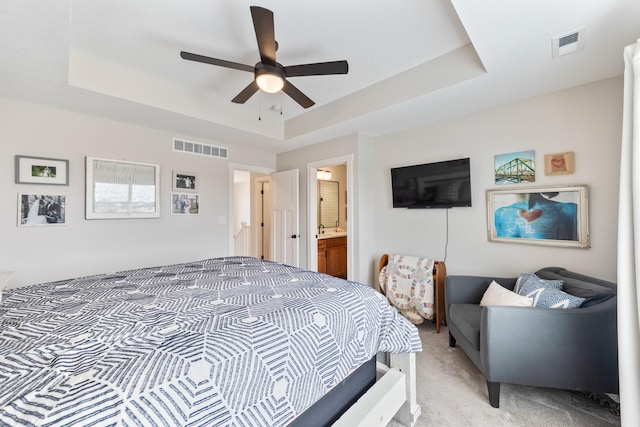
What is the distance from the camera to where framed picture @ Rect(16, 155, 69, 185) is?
2.53 metres

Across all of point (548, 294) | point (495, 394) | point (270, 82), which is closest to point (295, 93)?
point (270, 82)

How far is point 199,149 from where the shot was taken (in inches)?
147

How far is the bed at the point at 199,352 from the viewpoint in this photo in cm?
71

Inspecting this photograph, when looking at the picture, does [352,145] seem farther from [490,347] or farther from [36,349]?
[36,349]

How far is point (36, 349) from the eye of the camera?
0.88 m

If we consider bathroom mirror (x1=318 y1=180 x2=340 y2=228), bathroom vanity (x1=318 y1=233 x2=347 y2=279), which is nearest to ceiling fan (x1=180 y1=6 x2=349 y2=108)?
bathroom vanity (x1=318 y1=233 x2=347 y2=279)

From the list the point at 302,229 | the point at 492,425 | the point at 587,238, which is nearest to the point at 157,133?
the point at 302,229

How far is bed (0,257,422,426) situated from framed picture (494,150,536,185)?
1952mm

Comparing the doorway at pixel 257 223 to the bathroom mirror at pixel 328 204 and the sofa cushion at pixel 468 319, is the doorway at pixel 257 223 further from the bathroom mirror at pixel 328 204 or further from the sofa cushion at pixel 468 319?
the sofa cushion at pixel 468 319

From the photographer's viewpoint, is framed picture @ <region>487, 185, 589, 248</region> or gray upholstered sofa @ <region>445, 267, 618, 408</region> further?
framed picture @ <region>487, 185, 589, 248</region>

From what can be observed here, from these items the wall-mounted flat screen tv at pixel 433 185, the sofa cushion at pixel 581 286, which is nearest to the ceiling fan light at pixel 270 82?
the wall-mounted flat screen tv at pixel 433 185

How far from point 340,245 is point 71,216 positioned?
12.2 ft

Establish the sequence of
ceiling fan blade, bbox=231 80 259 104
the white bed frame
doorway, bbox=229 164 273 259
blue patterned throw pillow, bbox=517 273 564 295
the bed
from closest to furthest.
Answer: the bed < the white bed frame < blue patterned throw pillow, bbox=517 273 564 295 < ceiling fan blade, bbox=231 80 259 104 < doorway, bbox=229 164 273 259

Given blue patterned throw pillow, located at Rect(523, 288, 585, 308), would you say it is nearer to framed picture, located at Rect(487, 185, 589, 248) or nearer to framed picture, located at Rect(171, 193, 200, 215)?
framed picture, located at Rect(487, 185, 589, 248)
